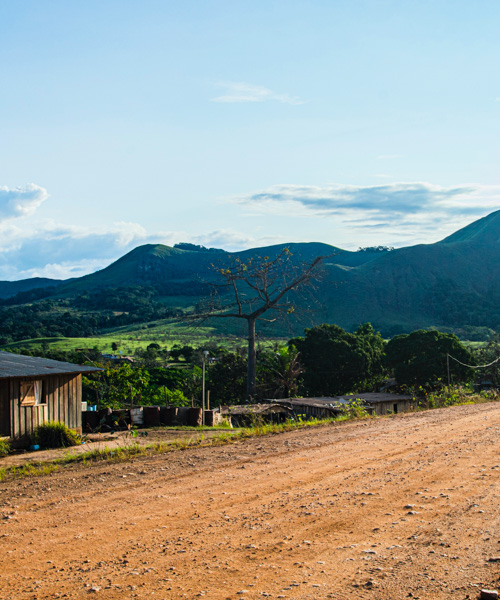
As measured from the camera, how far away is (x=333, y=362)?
136 ft

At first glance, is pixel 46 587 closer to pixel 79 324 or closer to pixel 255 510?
pixel 255 510

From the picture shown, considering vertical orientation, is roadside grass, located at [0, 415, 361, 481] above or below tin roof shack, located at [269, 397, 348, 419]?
above

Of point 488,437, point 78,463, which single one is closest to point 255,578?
point 78,463

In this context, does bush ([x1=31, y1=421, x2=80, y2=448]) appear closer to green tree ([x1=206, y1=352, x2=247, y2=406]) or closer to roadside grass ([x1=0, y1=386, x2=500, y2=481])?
roadside grass ([x1=0, y1=386, x2=500, y2=481])

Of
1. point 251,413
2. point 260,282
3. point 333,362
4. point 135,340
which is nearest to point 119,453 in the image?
point 251,413

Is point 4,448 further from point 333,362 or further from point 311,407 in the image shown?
point 333,362

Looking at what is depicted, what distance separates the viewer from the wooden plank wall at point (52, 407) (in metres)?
15.4

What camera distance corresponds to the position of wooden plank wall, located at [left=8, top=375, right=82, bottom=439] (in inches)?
607

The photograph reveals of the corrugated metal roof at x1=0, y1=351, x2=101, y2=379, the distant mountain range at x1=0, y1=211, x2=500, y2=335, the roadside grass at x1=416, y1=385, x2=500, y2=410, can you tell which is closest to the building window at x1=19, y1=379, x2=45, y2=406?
the corrugated metal roof at x1=0, y1=351, x2=101, y2=379

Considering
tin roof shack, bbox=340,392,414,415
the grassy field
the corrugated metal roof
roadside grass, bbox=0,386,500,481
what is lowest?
tin roof shack, bbox=340,392,414,415

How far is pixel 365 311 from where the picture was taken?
10719 cm

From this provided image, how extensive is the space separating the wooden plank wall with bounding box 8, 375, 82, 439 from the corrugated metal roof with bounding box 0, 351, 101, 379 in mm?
300

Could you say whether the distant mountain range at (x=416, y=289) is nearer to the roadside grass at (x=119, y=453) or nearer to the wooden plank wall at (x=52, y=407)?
the wooden plank wall at (x=52, y=407)

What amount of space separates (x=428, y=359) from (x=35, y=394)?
30.8m
